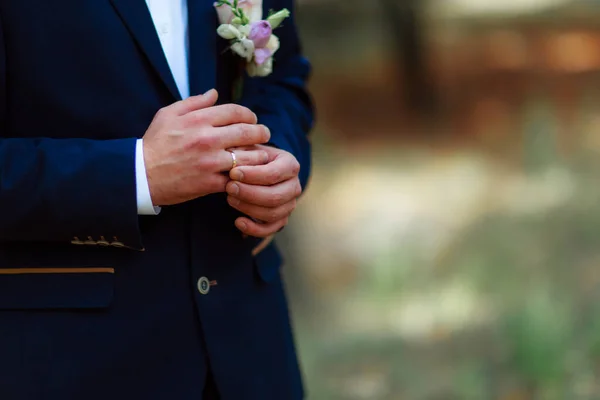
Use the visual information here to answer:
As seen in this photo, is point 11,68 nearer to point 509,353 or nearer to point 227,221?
point 227,221

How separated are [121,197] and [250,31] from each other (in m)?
0.40

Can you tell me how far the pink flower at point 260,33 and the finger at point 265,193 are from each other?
261 mm

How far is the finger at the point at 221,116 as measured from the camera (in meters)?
1.34

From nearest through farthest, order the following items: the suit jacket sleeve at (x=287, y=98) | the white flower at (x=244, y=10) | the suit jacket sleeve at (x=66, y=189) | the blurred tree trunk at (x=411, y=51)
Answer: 1. the suit jacket sleeve at (x=66, y=189)
2. the white flower at (x=244, y=10)
3. the suit jacket sleeve at (x=287, y=98)
4. the blurred tree trunk at (x=411, y=51)

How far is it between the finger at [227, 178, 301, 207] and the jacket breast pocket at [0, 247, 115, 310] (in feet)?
0.81

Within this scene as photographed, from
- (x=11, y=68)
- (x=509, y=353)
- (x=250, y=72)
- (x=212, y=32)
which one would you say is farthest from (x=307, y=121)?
(x=509, y=353)

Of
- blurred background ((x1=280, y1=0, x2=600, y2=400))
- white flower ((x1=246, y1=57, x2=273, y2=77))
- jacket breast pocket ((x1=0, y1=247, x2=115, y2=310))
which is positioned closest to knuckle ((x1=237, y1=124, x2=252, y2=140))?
white flower ((x1=246, y1=57, x2=273, y2=77))

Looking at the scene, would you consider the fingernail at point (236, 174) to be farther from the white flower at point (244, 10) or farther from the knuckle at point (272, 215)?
the white flower at point (244, 10)

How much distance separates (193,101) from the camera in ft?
4.46

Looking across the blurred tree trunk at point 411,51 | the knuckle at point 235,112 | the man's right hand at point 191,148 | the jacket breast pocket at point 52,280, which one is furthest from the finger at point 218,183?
the blurred tree trunk at point 411,51

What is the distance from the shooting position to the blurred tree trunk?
13.4 ft

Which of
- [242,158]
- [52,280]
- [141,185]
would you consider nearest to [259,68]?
[242,158]

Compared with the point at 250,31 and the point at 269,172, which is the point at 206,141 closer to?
the point at 269,172

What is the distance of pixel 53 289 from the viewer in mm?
1344
